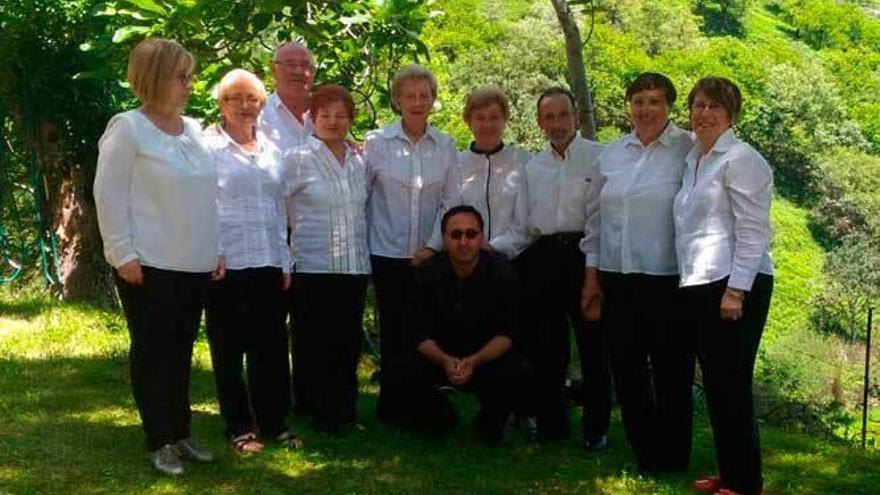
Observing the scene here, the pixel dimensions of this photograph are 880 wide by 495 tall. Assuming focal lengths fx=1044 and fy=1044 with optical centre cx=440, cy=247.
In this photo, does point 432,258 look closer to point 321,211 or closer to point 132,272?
point 321,211

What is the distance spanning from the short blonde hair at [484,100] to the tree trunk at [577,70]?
5.44 ft

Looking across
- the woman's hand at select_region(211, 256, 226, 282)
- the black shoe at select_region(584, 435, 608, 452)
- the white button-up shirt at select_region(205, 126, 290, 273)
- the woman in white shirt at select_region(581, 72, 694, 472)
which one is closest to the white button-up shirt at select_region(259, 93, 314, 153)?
the white button-up shirt at select_region(205, 126, 290, 273)

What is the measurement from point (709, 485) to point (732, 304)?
86 centimetres

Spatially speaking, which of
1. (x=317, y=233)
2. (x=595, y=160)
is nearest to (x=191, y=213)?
(x=317, y=233)

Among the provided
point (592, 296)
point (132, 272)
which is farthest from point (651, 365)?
point (132, 272)

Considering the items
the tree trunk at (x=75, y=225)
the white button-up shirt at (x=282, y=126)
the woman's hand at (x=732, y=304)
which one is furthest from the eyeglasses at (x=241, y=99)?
the tree trunk at (x=75, y=225)

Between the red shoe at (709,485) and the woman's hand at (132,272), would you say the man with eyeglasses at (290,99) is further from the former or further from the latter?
the red shoe at (709,485)

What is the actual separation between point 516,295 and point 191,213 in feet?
5.13

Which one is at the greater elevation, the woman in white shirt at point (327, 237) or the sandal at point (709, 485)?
the woman in white shirt at point (327, 237)

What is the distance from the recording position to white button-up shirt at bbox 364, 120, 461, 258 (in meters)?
4.84

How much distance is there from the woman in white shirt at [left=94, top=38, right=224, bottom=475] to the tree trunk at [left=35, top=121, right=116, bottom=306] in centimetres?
443

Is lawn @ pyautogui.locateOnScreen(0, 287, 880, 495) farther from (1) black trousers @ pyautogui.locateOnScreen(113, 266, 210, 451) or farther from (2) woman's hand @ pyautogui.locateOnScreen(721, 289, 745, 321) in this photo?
(2) woman's hand @ pyautogui.locateOnScreen(721, 289, 745, 321)

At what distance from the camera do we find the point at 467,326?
4773 mm

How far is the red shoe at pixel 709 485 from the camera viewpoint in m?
4.17
